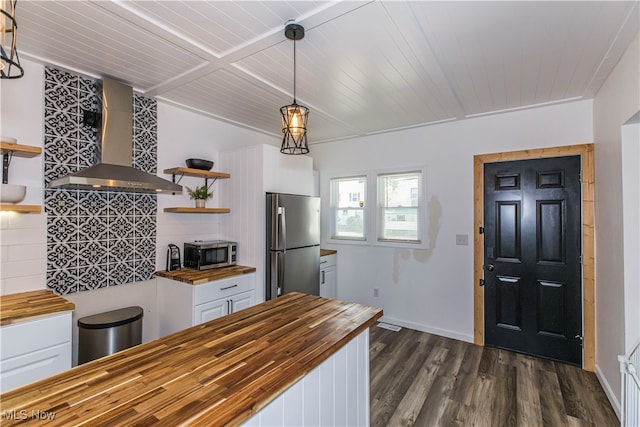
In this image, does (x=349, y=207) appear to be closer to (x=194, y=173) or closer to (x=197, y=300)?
(x=194, y=173)

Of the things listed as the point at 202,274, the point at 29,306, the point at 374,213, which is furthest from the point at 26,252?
the point at 374,213

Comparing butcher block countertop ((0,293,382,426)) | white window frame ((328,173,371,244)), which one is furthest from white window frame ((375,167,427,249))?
butcher block countertop ((0,293,382,426))

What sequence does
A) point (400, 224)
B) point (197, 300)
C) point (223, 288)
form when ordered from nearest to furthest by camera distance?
point (197, 300), point (223, 288), point (400, 224)

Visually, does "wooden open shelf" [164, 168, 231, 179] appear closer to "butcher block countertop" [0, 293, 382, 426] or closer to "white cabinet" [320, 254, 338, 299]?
"white cabinet" [320, 254, 338, 299]

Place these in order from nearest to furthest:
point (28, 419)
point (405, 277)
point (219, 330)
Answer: point (28, 419) → point (219, 330) → point (405, 277)

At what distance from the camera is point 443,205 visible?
3.60m

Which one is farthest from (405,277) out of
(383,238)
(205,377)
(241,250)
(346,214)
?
(205,377)

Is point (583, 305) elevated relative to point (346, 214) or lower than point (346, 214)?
lower

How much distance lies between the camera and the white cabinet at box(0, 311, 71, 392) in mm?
1705

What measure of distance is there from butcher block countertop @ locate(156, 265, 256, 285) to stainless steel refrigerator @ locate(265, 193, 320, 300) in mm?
290

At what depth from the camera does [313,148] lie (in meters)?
4.77

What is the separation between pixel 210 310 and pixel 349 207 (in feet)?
7.84

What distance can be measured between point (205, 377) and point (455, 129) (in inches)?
140

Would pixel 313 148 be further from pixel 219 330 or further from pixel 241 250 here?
pixel 219 330
